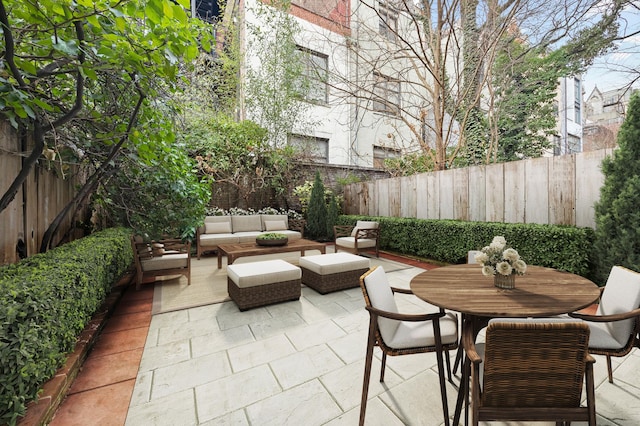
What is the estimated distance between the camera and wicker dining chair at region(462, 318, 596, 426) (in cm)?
94

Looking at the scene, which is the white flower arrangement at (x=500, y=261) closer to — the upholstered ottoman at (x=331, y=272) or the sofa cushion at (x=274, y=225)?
the upholstered ottoman at (x=331, y=272)

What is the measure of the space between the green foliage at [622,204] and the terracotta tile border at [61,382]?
4.68 meters

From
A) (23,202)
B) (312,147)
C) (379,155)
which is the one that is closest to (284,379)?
(23,202)

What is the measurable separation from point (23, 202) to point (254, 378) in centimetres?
245

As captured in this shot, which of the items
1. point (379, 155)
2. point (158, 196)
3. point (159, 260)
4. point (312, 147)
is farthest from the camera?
point (379, 155)

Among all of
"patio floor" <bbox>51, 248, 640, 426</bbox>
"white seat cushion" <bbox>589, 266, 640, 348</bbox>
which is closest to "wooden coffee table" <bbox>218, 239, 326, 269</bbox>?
"patio floor" <bbox>51, 248, 640, 426</bbox>

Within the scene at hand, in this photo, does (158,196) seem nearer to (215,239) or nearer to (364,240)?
(215,239)

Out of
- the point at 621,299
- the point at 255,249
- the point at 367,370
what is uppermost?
the point at 621,299

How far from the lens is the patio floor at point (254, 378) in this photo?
4.77ft

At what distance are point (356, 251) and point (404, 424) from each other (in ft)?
12.7

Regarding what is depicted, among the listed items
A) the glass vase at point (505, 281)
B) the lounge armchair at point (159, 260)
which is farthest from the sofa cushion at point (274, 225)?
the glass vase at point (505, 281)

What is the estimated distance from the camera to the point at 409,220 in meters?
5.37

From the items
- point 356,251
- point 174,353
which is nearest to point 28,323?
point 174,353

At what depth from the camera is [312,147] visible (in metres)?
8.30
